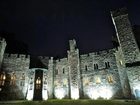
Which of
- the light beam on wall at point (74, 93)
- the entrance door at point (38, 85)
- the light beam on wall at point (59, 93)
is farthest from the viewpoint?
the light beam on wall at point (59, 93)

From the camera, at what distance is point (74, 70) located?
27891mm

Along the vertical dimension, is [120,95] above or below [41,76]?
below

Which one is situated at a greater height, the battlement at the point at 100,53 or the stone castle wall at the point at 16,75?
the battlement at the point at 100,53

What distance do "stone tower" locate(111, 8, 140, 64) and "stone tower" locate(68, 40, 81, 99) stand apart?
849cm

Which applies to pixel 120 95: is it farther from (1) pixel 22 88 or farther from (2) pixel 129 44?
(1) pixel 22 88

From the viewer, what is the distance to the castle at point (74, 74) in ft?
79.3

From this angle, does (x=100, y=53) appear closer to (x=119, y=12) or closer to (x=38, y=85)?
(x=119, y=12)

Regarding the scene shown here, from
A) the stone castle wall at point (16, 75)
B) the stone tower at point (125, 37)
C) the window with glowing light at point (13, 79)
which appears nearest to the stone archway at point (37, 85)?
the stone castle wall at point (16, 75)

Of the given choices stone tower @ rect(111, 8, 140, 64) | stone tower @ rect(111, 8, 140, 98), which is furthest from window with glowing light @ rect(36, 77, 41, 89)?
stone tower @ rect(111, 8, 140, 64)

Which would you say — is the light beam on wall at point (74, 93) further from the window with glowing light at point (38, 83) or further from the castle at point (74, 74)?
the window with glowing light at point (38, 83)

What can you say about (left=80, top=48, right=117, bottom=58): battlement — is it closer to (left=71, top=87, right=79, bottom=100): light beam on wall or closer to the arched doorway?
(left=71, top=87, right=79, bottom=100): light beam on wall

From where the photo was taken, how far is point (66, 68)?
1163 inches

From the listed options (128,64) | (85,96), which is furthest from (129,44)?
(85,96)

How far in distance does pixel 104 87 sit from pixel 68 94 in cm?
644
